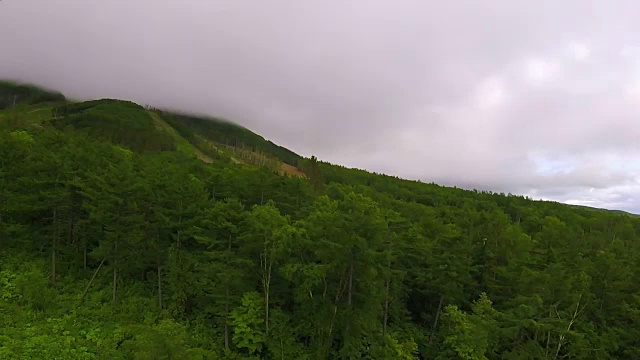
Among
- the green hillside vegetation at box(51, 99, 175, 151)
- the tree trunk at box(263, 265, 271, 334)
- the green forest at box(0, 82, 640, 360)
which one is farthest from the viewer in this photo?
the green hillside vegetation at box(51, 99, 175, 151)

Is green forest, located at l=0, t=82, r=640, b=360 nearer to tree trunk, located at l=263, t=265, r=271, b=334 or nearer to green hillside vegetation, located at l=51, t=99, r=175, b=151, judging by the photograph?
tree trunk, located at l=263, t=265, r=271, b=334

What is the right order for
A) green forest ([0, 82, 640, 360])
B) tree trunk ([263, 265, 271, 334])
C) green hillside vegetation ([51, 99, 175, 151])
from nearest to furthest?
green forest ([0, 82, 640, 360])
tree trunk ([263, 265, 271, 334])
green hillside vegetation ([51, 99, 175, 151])

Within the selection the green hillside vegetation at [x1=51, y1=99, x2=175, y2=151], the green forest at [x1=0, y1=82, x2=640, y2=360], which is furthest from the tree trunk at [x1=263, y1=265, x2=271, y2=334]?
the green hillside vegetation at [x1=51, y1=99, x2=175, y2=151]

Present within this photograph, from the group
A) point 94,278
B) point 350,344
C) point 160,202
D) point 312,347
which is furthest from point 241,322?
point 94,278

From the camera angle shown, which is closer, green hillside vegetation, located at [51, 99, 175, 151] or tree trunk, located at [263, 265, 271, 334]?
tree trunk, located at [263, 265, 271, 334]

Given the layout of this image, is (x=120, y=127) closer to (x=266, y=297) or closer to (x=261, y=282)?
(x=261, y=282)

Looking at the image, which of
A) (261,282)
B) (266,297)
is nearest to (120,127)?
(261,282)

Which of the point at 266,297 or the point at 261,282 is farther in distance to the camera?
the point at 261,282

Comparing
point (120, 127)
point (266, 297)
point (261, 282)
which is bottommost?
point (266, 297)

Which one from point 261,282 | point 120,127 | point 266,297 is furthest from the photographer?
point 120,127
